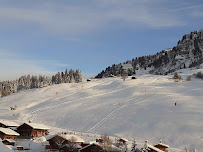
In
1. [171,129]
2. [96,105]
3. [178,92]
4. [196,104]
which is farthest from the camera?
[178,92]

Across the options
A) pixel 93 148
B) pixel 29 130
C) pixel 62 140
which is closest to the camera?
pixel 93 148

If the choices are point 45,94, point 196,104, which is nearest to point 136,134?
point 196,104

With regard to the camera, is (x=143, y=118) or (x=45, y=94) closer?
(x=143, y=118)

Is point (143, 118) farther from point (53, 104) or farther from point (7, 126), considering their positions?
point (53, 104)

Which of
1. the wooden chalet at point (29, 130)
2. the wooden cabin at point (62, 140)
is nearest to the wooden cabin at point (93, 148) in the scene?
Answer: the wooden cabin at point (62, 140)

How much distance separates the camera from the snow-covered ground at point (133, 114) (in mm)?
45719

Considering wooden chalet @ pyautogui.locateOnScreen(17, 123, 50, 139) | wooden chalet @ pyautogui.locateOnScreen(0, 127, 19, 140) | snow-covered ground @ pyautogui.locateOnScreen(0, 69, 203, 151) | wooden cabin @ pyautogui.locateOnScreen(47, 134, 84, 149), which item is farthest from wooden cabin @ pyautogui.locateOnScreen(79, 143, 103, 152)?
wooden chalet @ pyautogui.locateOnScreen(17, 123, 50, 139)

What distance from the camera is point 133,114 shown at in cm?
5731

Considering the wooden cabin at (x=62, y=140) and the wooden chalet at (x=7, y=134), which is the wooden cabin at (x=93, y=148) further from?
the wooden chalet at (x=7, y=134)

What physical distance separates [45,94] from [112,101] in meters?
37.0

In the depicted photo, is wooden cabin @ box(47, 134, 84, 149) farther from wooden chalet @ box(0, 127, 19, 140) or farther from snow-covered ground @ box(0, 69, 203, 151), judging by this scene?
snow-covered ground @ box(0, 69, 203, 151)

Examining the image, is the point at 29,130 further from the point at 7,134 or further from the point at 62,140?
the point at 62,140

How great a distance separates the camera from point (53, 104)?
77688 mm

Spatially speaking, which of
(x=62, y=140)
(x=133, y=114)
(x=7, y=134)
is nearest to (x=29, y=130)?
(x=7, y=134)
